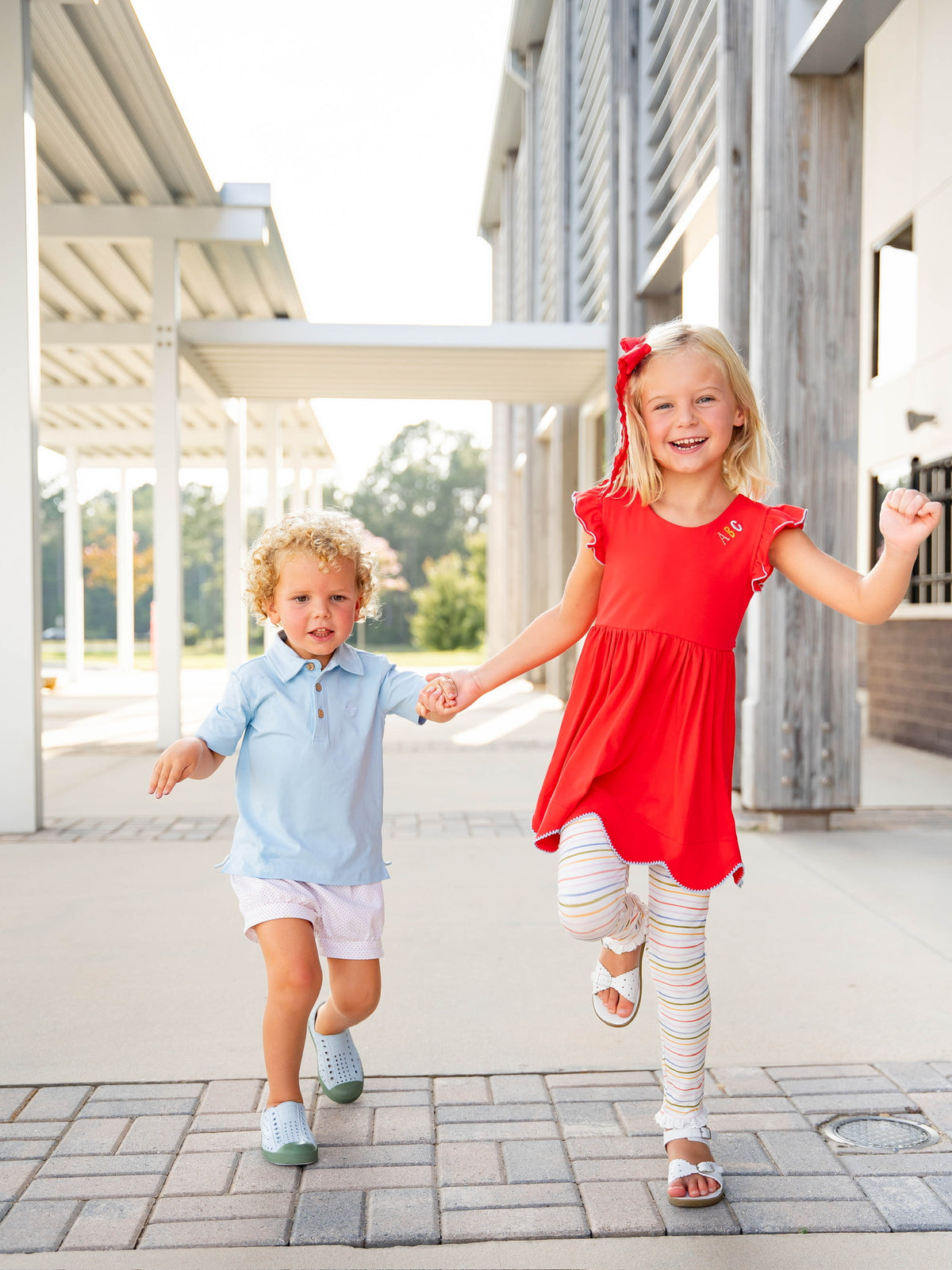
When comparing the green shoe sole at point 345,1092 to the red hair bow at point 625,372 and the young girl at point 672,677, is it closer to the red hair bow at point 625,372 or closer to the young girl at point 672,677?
the young girl at point 672,677

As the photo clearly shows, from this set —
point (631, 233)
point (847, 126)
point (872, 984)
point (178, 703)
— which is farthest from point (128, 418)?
point (872, 984)

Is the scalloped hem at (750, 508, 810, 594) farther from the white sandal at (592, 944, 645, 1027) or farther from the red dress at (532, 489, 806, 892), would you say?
the white sandal at (592, 944, 645, 1027)

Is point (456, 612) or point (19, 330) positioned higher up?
point (19, 330)

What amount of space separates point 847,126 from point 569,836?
4.56 metres

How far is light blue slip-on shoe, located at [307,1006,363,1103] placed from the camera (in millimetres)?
2525

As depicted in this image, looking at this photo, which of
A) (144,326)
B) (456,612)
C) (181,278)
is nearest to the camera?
(181,278)

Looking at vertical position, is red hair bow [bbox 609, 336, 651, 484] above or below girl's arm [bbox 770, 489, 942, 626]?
above

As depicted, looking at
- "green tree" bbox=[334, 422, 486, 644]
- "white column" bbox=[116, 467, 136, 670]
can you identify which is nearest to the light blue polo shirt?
"white column" bbox=[116, 467, 136, 670]

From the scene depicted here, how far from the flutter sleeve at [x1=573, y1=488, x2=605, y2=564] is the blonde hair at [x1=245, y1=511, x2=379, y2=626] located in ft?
1.50

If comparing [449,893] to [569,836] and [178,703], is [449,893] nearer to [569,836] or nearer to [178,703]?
[569,836]

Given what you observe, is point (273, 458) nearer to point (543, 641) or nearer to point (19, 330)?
point (19, 330)

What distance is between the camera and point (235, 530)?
12.1m

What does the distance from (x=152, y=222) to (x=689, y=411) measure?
7287 mm

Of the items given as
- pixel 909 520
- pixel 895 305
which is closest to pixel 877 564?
pixel 909 520
